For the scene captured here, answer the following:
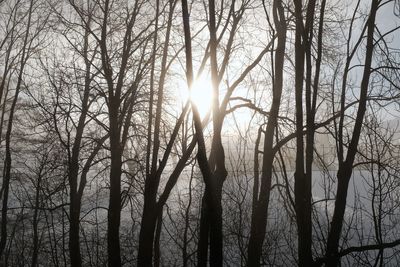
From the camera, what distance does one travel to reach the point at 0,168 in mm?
21750

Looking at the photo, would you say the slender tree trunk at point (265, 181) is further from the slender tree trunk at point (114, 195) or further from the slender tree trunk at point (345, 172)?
the slender tree trunk at point (114, 195)

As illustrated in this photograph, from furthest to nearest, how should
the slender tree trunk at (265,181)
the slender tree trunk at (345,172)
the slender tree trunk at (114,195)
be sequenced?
the slender tree trunk at (114,195) → the slender tree trunk at (265,181) → the slender tree trunk at (345,172)

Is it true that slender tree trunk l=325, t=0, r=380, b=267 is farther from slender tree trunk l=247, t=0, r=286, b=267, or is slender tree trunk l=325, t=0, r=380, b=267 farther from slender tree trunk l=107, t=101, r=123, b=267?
slender tree trunk l=107, t=101, r=123, b=267

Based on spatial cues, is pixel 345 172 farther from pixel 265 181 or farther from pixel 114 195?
pixel 114 195

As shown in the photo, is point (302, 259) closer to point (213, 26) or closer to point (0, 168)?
point (213, 26)

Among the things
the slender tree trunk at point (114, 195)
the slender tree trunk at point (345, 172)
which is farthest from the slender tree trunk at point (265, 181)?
the slender tree trunk at point (114, 195)

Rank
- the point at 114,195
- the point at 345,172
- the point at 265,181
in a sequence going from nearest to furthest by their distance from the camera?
the point at 345,172, the point at 265,181, the point at 114,195

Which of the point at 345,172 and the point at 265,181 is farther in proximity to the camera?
the point at 265,181

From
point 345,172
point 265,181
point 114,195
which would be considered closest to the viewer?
point 345,172

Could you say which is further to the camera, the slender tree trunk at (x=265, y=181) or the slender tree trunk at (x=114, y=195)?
the slender tree trunk at (x=114, y=195)

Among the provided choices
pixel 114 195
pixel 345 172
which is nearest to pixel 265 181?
pixel 345 172

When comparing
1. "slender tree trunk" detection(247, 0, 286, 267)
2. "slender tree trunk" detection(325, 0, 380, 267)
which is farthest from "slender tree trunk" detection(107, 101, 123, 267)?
"slender tree trunk" detection(325, 0, 380, 267)

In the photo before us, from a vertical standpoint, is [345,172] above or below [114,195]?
below

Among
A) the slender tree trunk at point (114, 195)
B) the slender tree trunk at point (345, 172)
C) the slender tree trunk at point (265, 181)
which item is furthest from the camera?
the slender tree trunk at point (114, 195)
